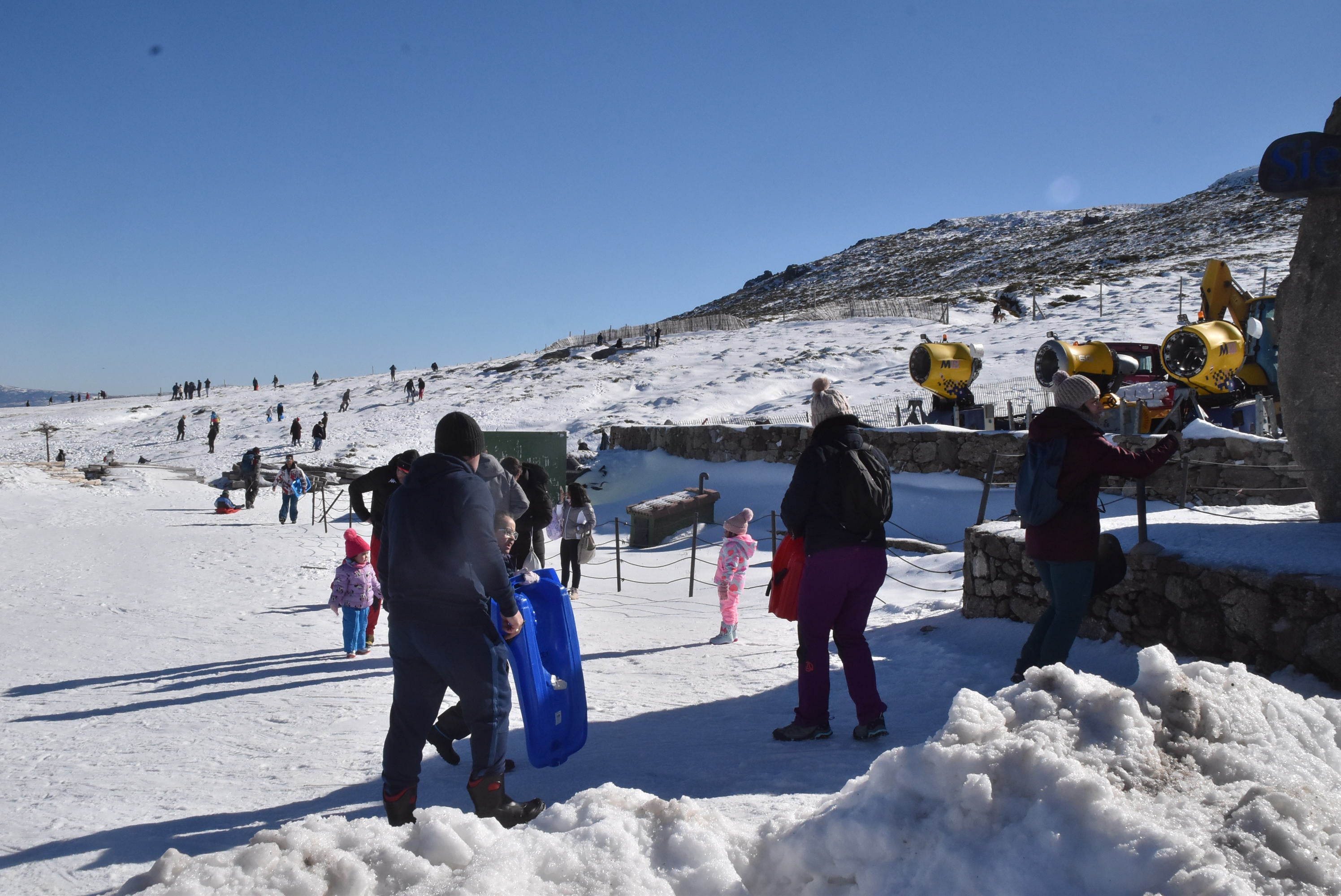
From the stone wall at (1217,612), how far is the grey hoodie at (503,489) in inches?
137

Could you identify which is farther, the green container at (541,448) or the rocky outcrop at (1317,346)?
the green container at (541,448)

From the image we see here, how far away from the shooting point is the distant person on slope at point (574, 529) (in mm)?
9477

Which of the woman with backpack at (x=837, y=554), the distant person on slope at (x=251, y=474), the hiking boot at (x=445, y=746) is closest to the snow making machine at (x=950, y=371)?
the woman with backpack at (x=837, y=554)

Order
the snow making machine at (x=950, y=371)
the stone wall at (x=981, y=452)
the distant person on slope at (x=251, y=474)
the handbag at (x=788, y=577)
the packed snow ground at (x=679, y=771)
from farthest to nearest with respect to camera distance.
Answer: the distant person on slope at (x=251, y=474) < the snow making machine at (x=950, y=371) < the stone wall at (x=981, y=452) < the handbag at (x=788, y=577) < the packed snow ground at (x=679, y=771)

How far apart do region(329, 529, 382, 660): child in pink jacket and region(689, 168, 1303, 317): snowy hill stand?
4161 cm

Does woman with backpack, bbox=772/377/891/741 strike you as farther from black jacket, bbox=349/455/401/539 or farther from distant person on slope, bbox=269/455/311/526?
distant person on slope, bbox=269/455/311/526

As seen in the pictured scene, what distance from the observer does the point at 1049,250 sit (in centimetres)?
7406

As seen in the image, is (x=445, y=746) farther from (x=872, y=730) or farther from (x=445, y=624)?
(x=872, y=730)

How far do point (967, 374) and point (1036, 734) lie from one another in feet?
51.9

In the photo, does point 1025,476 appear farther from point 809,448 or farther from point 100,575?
point 100,575

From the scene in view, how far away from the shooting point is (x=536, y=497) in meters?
6.48

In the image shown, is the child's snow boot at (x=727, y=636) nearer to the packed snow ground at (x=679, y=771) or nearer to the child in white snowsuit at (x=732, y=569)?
the child in white snowsuit at (x=732, y=569)

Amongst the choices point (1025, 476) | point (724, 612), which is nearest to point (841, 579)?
point (1025, 476)

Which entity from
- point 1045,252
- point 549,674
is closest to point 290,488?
point 549,674
